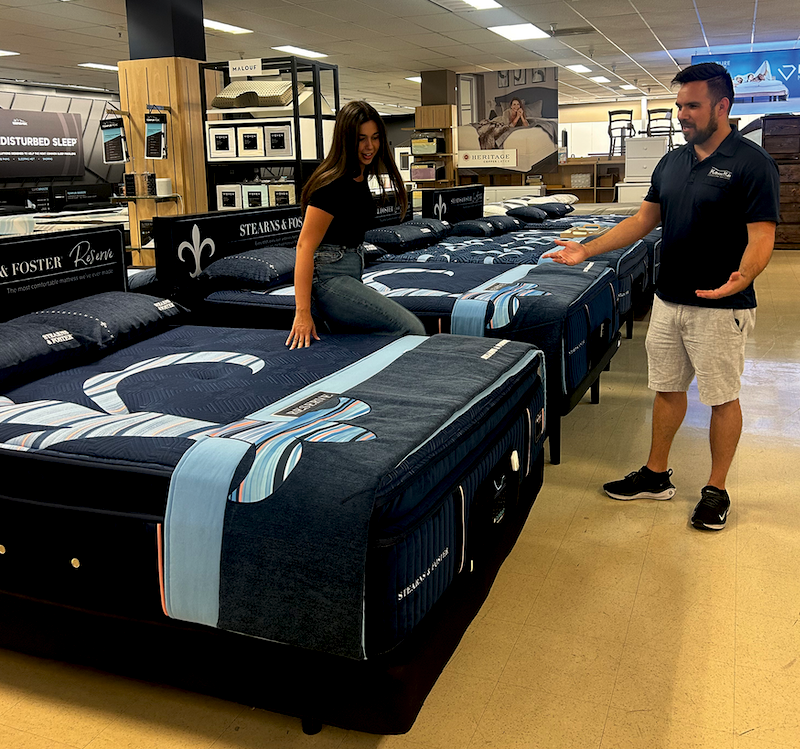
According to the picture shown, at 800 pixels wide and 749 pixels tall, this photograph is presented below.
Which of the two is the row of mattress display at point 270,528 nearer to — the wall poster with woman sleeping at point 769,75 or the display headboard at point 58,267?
the display headboard at point 58,267

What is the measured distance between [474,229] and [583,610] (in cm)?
475

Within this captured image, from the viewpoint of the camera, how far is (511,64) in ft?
43.4

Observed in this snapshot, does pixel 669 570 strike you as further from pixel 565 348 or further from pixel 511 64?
pixel 511 64

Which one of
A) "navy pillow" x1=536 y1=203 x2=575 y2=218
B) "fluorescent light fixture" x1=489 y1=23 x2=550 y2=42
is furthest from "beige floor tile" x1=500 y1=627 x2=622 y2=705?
"fluorescent light fixture" x1=489 y1=23 x2=550 y2=42

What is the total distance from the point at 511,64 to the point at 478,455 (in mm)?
12547

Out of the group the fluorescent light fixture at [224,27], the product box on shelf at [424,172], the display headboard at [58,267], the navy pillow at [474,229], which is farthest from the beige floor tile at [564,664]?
the product box on shelf at [424,172]

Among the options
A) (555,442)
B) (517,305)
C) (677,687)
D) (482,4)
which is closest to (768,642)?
(677,687)

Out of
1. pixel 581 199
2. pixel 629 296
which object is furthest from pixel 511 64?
pixel 629 296

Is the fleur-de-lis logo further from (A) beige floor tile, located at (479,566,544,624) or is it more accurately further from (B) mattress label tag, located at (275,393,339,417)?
(A) beige floor tile, located at (479,566,544,624)

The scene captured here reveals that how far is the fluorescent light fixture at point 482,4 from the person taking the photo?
8602 millimetres

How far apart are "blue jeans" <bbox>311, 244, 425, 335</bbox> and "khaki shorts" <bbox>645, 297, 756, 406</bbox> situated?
93cm

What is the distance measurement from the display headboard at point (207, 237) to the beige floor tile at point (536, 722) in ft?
8.88

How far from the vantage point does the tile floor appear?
178 cm

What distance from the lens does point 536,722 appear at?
1.81 meters
